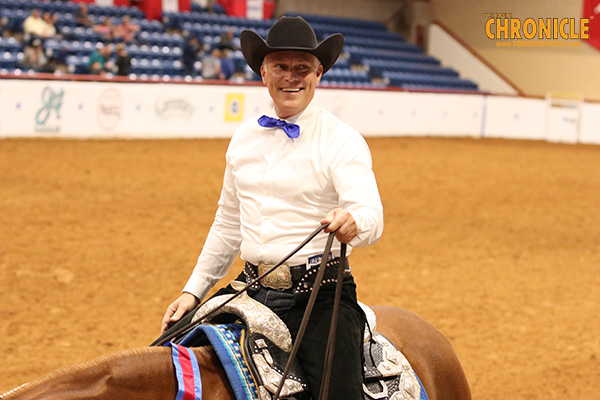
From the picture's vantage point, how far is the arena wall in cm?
1355

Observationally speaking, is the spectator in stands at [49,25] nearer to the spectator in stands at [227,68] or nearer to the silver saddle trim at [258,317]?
the spectator in stands at [227,68]

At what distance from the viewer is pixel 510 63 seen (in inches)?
1013

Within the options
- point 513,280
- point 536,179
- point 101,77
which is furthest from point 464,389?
point 101,77

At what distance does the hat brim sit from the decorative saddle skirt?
2.70 ft

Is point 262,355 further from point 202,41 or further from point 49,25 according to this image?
point 202,41

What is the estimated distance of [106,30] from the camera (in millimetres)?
17719

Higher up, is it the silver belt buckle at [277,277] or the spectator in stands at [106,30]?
the spectator in stands at [106,30]

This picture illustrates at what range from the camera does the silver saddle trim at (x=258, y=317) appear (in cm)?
245

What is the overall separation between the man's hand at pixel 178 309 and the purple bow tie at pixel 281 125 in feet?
2.35

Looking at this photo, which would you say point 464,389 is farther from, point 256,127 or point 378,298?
point 378,298

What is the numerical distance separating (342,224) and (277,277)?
0.40m

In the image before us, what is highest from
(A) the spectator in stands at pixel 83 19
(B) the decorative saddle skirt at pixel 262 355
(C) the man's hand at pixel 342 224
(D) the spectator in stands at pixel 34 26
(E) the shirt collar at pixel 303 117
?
(A) the spectator in stands at pixel 83 19

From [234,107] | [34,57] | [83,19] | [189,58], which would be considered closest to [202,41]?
[189,58]

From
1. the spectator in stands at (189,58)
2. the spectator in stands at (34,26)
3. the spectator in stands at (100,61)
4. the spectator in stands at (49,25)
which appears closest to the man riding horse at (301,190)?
the spectator in stands at (100,61)
